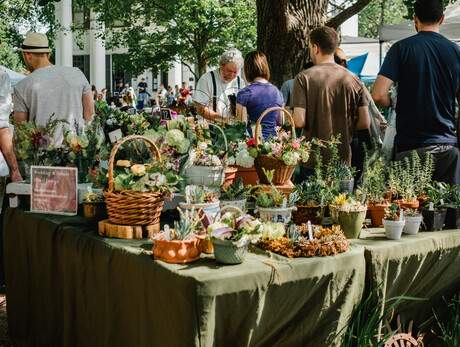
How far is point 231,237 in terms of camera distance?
75.9 inches

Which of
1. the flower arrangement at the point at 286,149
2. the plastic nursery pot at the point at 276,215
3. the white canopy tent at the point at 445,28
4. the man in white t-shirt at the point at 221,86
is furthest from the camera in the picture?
the white canopy tent at the point at 445,28

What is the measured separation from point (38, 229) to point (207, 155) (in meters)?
0.90

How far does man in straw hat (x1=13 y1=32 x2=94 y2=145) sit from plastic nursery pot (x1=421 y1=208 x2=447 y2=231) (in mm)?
2294

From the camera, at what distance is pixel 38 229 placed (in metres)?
2.72

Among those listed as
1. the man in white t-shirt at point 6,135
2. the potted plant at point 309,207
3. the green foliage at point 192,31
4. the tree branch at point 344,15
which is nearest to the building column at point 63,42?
the green foliage at point 192,31

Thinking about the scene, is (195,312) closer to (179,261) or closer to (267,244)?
(179,261)

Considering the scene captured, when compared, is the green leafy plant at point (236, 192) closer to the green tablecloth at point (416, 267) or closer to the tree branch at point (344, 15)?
the green tablecloth at point (416, 267)

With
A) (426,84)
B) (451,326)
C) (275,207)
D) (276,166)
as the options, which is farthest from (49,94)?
(451,326)

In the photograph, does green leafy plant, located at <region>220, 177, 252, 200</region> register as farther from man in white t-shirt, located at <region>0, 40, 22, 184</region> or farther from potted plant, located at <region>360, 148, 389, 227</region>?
man in white t-shirt, located at <region>0, 40, 22, 184</region>

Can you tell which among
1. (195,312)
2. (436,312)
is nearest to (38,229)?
(195,312)

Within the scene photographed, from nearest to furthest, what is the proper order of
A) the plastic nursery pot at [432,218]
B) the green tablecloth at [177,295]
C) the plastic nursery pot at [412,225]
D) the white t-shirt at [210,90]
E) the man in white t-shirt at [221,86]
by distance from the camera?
the green tablecloth at [177,295] → the plastic nursery pot at [412,225] → the plastic nursery pot at [432,218] → the man in white t-shirt at [221,86] → the white t-shirt at [210,90]

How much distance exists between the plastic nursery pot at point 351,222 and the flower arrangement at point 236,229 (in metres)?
0.50

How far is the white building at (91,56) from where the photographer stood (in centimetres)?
2914

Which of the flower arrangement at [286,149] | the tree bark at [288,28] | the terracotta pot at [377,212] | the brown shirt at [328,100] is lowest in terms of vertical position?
the terracotta pot at [377,212]
